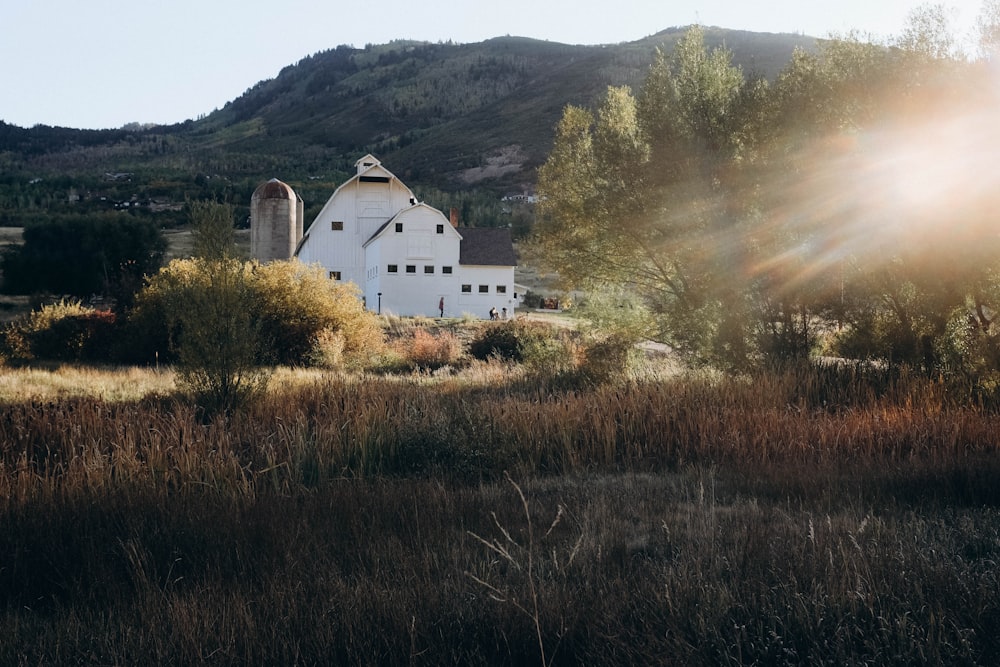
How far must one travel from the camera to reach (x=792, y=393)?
42.6ft

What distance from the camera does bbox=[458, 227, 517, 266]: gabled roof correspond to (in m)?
50.1

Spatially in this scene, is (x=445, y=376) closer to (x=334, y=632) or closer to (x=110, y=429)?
(x=110, y=429)

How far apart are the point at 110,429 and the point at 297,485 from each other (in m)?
3.50

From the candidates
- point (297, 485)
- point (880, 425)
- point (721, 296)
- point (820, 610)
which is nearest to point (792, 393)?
point (880, 425)

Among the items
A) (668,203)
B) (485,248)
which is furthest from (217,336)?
(485,248)

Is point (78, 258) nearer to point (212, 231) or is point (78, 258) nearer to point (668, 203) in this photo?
point (212, 231)

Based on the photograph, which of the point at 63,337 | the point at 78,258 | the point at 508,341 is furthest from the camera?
the point at 78,258

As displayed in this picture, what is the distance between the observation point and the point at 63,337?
27219 mm

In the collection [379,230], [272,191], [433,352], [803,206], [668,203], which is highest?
[272,191]

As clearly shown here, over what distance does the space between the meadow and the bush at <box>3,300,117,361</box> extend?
18.2 m

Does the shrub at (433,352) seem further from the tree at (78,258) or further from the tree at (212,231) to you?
the tree at (78,258)

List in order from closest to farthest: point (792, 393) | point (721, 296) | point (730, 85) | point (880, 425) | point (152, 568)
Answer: point (152, 568) < point (880, 425) < point (792, 393) < point (721, 296) < point (730, 85)

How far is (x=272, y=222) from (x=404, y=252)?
40.4 feet

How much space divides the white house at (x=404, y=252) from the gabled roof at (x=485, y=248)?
0.06 metres
